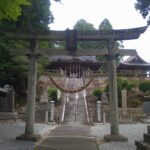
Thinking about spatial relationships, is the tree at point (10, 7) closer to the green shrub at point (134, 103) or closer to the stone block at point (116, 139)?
the stone block at point (116, 139)

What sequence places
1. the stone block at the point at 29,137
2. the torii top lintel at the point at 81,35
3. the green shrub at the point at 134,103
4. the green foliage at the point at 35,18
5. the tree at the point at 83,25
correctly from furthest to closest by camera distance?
the tree at the point at 83,25 < the green shrub at the point at 134,103 < the green foliage at the point at 35,18 < the torii top lintel at the point at 81,35 < the stone block at the point at 29,137

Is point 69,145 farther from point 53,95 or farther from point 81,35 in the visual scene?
point 53,95

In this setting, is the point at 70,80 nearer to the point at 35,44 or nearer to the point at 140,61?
the point at 140,61

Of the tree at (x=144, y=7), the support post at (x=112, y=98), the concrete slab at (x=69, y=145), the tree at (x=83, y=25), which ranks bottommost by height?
the concrete slab at (x=69, y=145)

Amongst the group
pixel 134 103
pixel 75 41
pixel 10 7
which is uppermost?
pixel 75 41

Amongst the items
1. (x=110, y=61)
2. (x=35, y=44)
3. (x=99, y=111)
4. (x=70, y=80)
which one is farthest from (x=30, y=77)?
(x=70, y=80)

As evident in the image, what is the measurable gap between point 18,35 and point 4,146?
213 inches

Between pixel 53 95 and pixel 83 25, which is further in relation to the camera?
pixel 83 25

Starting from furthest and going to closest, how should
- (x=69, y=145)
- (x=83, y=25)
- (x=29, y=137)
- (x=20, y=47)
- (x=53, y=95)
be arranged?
1. (x=83, y=25)
2. (x=53, y=95)
3. (x=20, y=47)
4. (x=29, y=137)
5. (x=69, y=145)

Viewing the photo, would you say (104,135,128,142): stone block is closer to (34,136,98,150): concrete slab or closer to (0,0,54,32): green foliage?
(34,136,98,150): concrete slab

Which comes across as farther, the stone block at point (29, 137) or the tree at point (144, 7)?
the tree at point (144, 7)

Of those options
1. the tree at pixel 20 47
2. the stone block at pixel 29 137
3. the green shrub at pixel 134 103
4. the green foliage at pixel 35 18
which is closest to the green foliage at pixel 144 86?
the green shrub at pixel 134 103

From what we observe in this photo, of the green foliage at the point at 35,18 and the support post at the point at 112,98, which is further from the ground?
the green foliage at the point at 35,18

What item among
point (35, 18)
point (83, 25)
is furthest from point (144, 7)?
point (83, 25)
